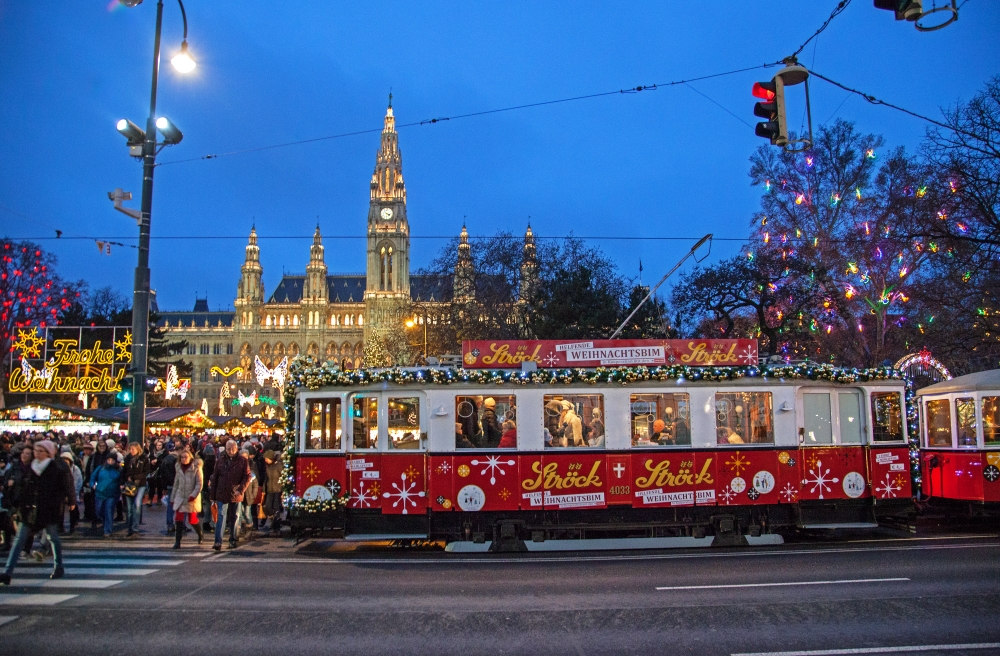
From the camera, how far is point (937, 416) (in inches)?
619

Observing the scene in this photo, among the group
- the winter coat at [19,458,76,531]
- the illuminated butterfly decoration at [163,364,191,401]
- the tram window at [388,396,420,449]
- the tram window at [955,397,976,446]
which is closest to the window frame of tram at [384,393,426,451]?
the tram window at [388,396,420,449]

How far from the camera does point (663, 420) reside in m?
13.0

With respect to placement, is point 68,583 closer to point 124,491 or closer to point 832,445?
point 124,491

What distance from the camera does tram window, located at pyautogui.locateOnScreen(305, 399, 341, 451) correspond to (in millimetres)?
12828

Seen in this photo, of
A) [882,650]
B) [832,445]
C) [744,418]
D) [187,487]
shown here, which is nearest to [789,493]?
[832,445]

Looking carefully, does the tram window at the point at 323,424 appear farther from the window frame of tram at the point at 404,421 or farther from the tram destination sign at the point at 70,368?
the tram destination sign at the point at 70,368

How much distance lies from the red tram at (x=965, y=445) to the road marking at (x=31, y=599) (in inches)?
625

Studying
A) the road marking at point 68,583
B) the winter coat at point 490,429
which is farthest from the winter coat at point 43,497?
the winter coat at point 490,429

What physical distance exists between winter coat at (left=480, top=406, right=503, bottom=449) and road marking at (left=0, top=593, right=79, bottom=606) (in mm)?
6605

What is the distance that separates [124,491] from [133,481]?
1.03 feet

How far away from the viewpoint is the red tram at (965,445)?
556 inches

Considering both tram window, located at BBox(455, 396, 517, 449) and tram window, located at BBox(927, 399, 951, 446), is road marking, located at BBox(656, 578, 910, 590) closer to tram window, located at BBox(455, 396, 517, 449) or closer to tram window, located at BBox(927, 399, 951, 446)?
tram window, located at BBox(455, 396, 517, 449)

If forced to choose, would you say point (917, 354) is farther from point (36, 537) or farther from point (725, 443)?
point (36, 537)

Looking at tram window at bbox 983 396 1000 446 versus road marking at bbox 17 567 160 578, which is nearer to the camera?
road marking at bbox 17 567 160 578
